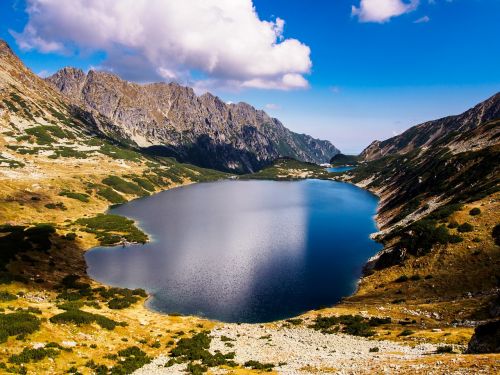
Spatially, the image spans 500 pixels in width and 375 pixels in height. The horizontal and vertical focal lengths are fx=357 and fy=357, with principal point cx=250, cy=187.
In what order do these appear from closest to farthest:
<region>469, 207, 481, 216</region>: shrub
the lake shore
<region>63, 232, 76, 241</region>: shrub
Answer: the lake shore
<region>469, 207, 481, 216</region>: shrub
<region>63, 232, 76, 241</region>: shrub

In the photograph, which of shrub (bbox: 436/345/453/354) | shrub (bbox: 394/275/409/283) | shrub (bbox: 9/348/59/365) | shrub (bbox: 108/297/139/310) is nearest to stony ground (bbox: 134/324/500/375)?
shrub (bbox: 436/345/453/354)

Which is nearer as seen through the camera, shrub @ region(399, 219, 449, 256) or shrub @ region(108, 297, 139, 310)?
shrub @ region(108, 297, 139, 310)

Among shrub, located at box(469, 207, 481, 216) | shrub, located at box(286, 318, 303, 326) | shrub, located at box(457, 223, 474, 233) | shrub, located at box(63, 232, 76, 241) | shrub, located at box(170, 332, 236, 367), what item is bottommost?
shrub, located at box(286, 318, 303, 326)

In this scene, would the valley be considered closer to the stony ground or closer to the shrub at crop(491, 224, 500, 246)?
the stony ground

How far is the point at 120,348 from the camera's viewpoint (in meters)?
47.5

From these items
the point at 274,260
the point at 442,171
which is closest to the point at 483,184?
the point at 442,171

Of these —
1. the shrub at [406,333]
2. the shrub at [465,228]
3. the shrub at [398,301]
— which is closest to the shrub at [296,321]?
the shrub at [406,333]

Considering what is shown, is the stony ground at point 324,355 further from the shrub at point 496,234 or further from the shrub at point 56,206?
the shrub at point 56,206

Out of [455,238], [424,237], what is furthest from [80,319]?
[455,238]

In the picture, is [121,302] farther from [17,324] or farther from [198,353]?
[17,324]

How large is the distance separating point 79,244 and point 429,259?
117 metres

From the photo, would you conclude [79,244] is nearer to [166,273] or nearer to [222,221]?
[166,273]

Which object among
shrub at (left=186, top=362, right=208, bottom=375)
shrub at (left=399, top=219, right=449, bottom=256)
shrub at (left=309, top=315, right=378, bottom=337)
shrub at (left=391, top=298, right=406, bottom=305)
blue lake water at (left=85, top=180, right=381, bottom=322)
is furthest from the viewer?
shrub at (left=399, top=219, right=449, bottom=256)

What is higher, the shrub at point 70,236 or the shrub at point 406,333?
the shrub at point 70,236
